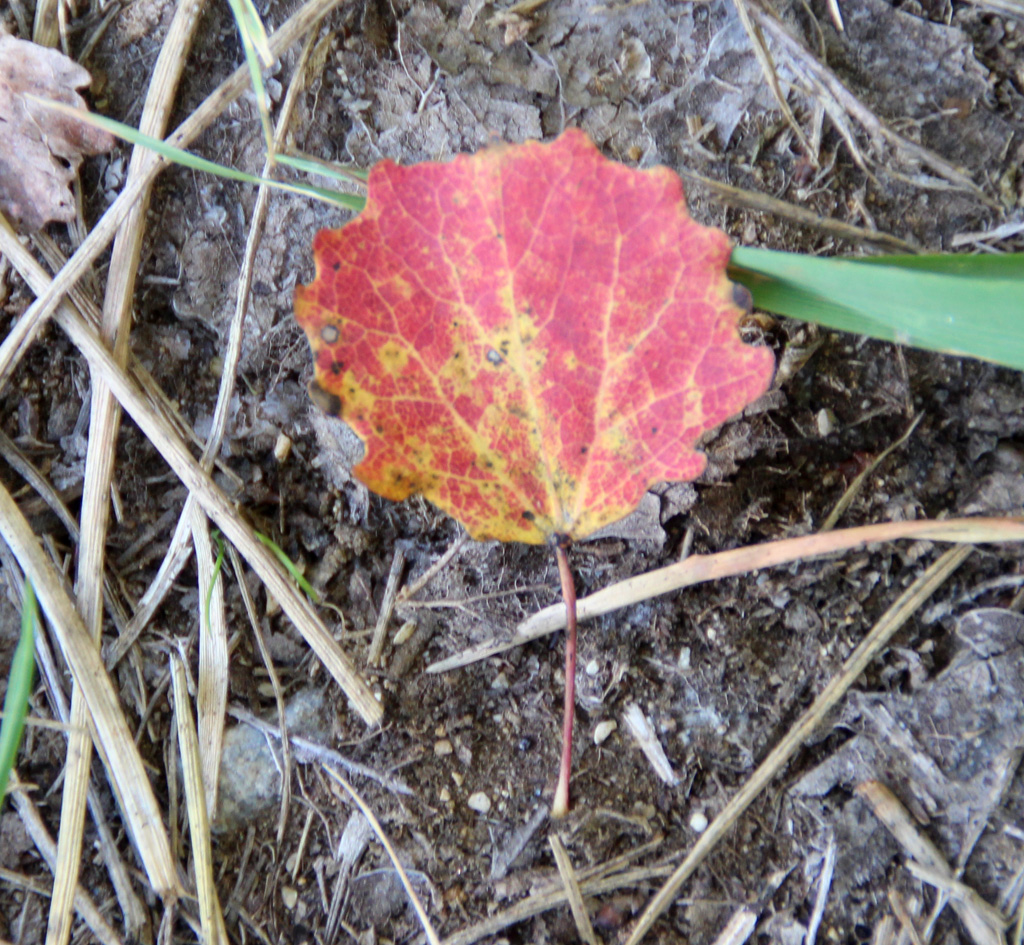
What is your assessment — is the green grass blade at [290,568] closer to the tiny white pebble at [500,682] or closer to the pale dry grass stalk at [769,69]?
the tiny white pebble at [500,682]

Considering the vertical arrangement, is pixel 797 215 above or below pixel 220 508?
above

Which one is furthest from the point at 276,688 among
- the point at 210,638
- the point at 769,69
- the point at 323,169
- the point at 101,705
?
the point at 769,69

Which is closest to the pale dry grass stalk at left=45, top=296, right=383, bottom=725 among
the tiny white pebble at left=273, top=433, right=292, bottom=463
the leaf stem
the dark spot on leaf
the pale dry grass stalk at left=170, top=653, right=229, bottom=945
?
the tiny white pebble at left=273, top=433, right=292, bottom=463

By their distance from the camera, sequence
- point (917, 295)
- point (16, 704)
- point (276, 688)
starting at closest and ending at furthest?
1. point (917, 295)
2. point (16, 704)
3. point (276, 688)

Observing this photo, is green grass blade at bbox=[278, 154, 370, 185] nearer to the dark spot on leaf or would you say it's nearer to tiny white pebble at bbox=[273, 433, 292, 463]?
tiny white pebble at bbox=[273, 433, 292, 463]

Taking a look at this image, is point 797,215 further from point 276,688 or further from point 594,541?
point 276,688

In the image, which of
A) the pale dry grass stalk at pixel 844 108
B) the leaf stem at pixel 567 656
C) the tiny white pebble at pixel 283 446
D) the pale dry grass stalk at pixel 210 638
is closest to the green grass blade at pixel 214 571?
the pale dry grass stalk at pixel 210 638
